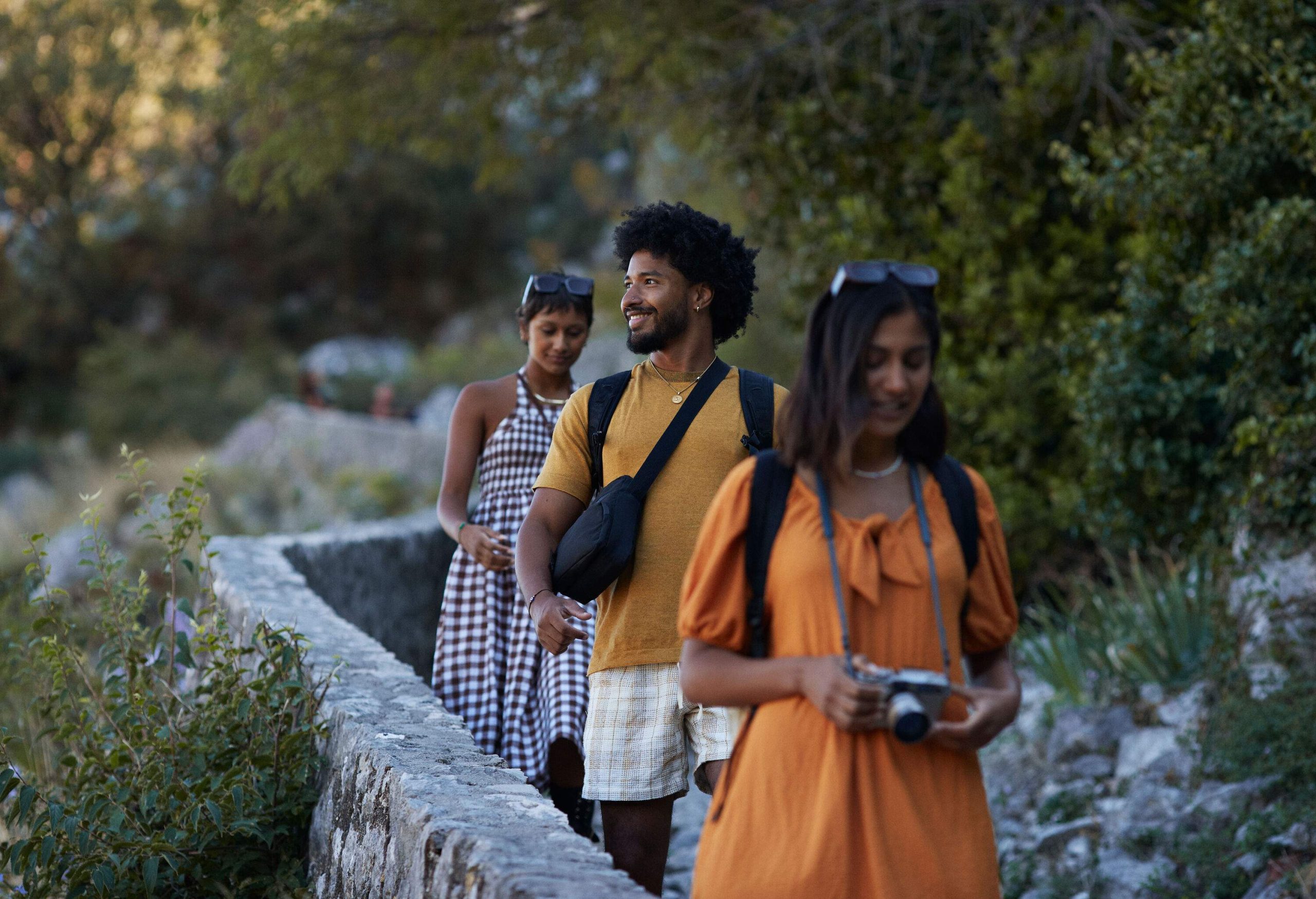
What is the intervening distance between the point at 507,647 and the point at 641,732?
1.43 m

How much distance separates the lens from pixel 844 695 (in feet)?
6.70

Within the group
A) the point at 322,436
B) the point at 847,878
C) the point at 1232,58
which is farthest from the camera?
the point at 322,436

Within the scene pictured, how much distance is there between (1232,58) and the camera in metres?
5.47

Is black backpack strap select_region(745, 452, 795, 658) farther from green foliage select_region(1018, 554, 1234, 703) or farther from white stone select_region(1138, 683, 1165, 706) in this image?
white stone select_region(1138, 683, 1165, 706)

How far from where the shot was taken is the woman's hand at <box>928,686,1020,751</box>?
2.09 metres

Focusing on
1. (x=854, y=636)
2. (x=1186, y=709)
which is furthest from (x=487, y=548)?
(x=1186, y=709)

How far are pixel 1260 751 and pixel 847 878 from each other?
3381 millimetres

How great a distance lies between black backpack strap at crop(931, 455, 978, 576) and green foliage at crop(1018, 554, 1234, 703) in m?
3.86

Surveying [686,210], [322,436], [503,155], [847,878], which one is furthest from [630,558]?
[322,436]

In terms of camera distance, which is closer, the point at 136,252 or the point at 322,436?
the point at 322,436

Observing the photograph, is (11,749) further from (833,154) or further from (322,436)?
(322,436)

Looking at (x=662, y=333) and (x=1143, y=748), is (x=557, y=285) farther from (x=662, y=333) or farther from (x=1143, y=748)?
(x=1143, y=748)

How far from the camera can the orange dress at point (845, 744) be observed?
2.12m

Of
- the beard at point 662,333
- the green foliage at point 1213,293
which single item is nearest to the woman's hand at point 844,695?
the beard at point 662,333
